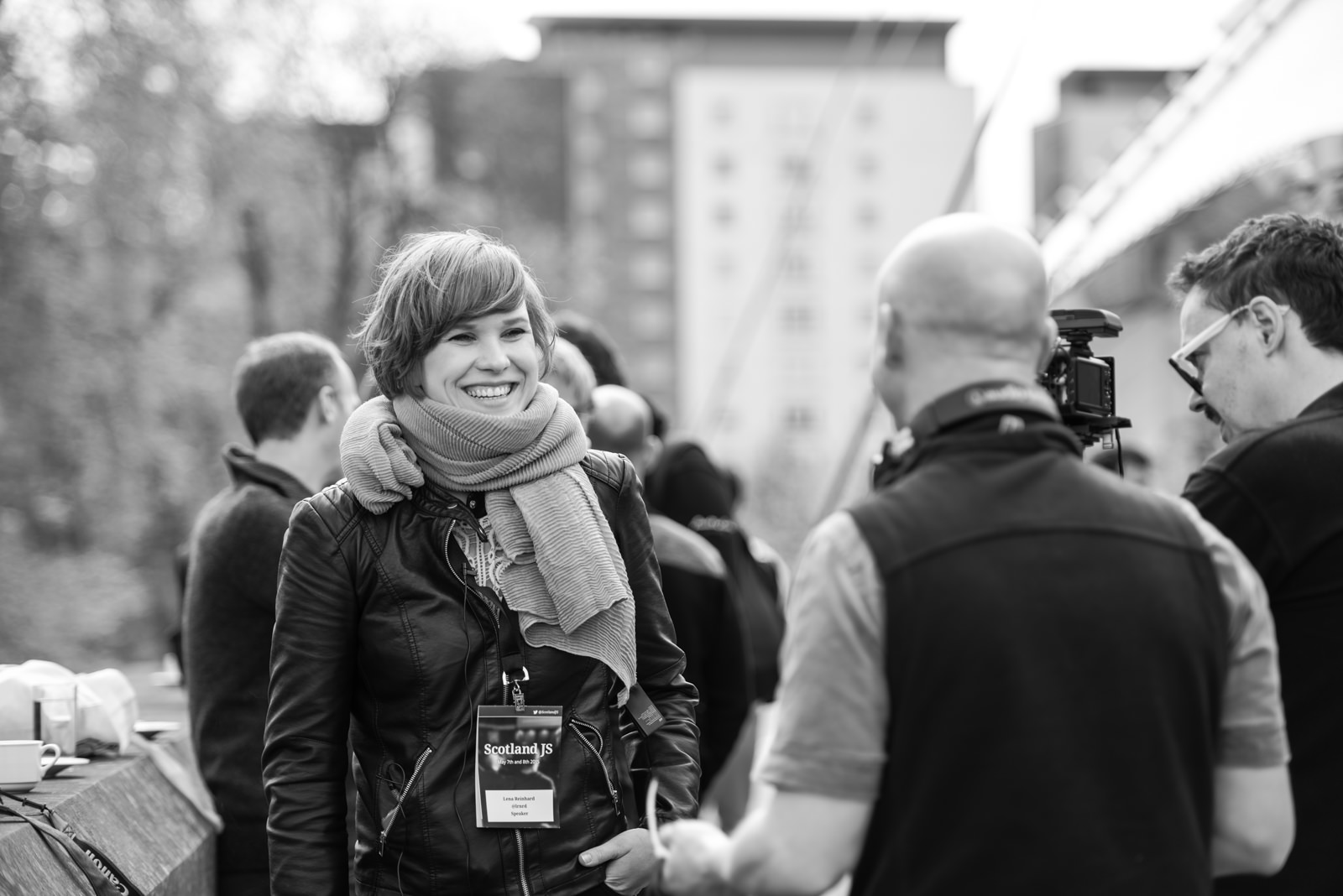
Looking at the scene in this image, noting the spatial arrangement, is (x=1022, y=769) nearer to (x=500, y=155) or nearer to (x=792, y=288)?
(x=500, y=155)

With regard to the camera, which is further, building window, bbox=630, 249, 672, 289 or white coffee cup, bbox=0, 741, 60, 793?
building window, bbox=630, 249, 672, 289

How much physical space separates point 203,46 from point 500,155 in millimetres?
18021

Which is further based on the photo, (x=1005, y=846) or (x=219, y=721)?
(x=219, y=721)

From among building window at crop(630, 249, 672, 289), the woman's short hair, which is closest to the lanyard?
the woman's short hair

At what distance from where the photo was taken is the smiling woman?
118 inches

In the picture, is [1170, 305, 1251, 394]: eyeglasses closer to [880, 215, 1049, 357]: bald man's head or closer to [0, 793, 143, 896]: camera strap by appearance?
[880, 215, 1049, 357]: bald man's head

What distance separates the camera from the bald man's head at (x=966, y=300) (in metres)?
2.33

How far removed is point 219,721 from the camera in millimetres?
4246

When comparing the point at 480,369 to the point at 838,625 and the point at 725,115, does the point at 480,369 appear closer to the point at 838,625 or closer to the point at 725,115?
the point at 838,625

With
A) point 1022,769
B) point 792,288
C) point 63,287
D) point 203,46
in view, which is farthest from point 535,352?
point 792,288

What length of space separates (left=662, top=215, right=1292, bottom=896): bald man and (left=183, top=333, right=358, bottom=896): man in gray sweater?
2183 mm

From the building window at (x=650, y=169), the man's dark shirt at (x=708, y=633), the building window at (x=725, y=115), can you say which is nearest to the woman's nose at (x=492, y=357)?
the man's dark shirt at (x=708, y=633)

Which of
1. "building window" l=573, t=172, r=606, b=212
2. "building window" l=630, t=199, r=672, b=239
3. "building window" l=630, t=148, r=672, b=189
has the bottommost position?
"building window" l=630, t=199, r=672, b=239

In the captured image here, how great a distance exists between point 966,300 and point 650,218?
92.8 m
